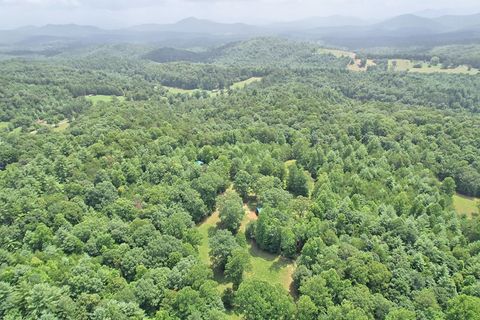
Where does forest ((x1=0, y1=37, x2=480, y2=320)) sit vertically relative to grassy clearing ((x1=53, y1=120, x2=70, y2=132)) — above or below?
above

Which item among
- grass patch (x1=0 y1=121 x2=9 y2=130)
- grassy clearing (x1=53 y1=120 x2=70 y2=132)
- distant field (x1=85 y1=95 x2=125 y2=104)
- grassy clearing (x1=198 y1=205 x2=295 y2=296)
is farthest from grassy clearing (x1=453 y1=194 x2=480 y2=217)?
distant field (x1=85 y1=95 x2=125 y2=104)

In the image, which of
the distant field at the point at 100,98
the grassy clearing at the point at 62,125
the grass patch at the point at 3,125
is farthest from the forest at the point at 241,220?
the distant field at the point at 100,98

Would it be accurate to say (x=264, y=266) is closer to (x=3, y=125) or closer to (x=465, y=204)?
(x=465, y=204)

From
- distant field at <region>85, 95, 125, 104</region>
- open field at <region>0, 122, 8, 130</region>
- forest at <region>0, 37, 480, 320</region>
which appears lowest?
distant field at <region>85, 95, 125, 104</region>

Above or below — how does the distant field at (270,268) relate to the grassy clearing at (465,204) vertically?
above

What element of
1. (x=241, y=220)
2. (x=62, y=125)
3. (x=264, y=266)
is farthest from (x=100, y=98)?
(x=264, y=266)

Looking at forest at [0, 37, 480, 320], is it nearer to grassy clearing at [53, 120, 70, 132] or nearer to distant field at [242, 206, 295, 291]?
distant field at [242, 206, 295, 291]

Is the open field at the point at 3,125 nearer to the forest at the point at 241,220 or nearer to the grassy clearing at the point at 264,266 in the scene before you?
the forest at the point at 241,220
